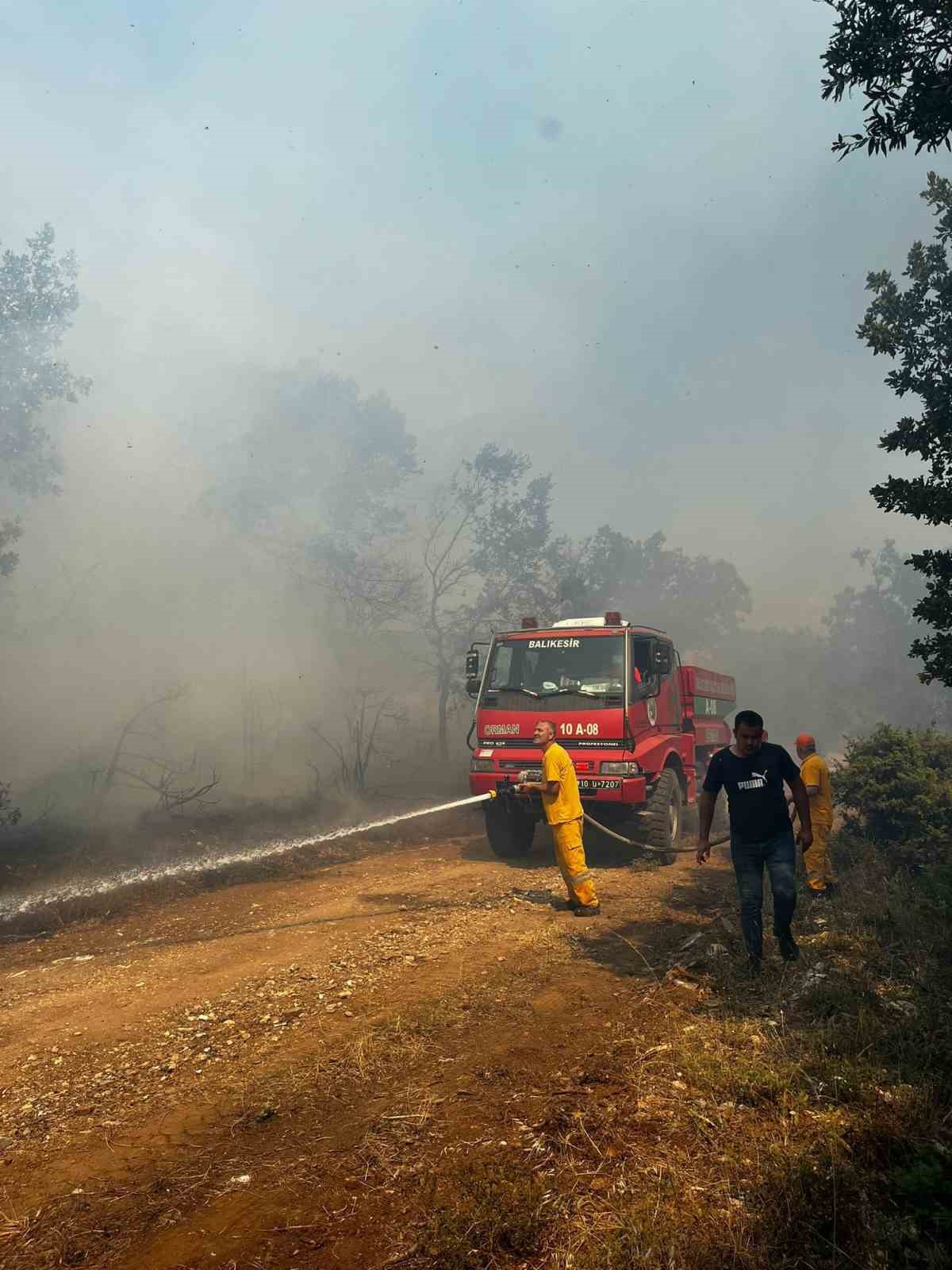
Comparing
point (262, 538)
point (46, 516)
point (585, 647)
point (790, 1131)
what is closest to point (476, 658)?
point (585, 647)

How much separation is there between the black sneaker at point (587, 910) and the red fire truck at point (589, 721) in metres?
2.02

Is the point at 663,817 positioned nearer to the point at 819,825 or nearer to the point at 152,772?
the point at 819,825

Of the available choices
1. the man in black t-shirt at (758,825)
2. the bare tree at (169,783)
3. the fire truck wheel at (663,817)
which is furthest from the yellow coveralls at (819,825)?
the bare tree at (169,783)

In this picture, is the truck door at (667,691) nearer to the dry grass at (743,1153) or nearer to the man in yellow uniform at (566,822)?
the man in yellow uniform at (566,822)

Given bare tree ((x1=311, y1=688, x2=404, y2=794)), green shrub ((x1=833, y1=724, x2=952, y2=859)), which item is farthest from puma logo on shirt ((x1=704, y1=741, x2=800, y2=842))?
bare tree ((x1=311, y1=688, x2=404, y2=794))

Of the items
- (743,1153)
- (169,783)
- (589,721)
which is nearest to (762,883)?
(743,1153)

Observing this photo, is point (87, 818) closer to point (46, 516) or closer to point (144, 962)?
point (144, 962)

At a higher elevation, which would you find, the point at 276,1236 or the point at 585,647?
the point at 585,647

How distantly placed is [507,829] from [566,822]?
2.82 m

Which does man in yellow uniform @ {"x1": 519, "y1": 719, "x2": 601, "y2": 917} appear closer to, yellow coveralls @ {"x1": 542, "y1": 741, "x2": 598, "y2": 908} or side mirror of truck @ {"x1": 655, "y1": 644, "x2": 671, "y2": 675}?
yellow coveralls @ {"x1": 542, "y1": 741, "x2": 598, "y2": 908}

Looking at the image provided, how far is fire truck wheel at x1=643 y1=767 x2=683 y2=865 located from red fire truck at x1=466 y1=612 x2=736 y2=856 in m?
0.01

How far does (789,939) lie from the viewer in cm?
541

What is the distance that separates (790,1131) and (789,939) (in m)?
2.34

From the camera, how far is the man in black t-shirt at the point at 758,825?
5336 mm
